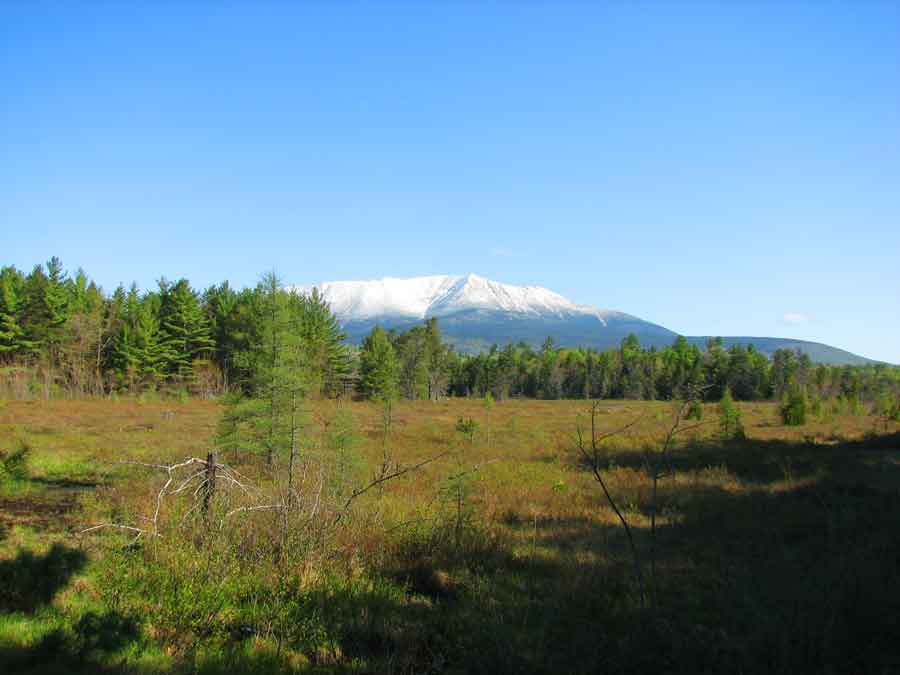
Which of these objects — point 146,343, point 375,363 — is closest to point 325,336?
point 375,363

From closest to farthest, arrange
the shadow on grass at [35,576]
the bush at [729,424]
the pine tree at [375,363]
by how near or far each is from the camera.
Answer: the shadow on grass at [35,576] → the bush at [729,424] → the pine tree at [375,363]

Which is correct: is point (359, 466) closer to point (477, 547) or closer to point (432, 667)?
point (477, 547)

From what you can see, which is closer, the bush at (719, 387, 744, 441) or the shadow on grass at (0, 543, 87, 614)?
the shadow on grass at (0, 543, 87, 614)

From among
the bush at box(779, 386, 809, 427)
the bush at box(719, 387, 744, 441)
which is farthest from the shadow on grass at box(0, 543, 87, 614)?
the bush at box(779, 386, 809, 427)

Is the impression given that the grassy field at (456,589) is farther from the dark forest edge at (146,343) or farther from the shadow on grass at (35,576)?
the dark forest edge at (146,343)

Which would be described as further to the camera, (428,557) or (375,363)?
(375,363)

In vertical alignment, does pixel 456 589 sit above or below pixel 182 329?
below

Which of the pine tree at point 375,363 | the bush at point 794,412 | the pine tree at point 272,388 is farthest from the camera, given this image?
the pine tree at point 375,363

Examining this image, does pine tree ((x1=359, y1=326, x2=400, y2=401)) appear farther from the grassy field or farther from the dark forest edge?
the grassy field

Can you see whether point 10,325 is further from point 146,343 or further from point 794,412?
point 794,412

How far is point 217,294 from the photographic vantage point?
58.1 m

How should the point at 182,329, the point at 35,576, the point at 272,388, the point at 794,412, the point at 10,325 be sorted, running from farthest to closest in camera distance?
1. the point at 182,329
2. the point at 10,325
3. the point at 794,412
4. the point at 272,388
5. the point at 35,576

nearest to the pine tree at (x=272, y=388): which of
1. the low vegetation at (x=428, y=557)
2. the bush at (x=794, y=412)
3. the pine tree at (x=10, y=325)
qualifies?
the low vegetation at (x=428, y=557)

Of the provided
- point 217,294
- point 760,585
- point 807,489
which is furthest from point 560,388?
point 760,585
